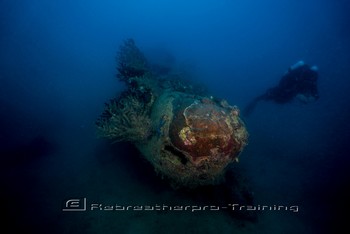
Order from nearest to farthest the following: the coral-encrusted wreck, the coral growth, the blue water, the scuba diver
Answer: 1. the coral-encrusted wreck
2. the coral growth
3. the blue water
4. the scuba diver

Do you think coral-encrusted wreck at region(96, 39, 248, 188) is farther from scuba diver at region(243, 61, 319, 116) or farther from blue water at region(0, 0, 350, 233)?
scuba diver at region(243, 61, 319, 116)

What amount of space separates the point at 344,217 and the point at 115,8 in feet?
267

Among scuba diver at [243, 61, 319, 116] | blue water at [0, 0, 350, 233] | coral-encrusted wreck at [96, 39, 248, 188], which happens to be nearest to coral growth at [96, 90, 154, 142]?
coral-encrusted wreck at [96, 39, 248, 188]

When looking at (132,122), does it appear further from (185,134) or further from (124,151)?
(124,151)

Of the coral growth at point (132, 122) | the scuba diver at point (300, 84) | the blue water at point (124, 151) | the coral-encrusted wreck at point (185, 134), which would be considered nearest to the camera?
the coral-encrusted wreck at point (185, 134)

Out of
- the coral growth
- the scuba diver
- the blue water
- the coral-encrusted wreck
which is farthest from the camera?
the scuba diver

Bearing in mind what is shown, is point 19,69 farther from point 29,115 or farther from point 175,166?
point 175,166

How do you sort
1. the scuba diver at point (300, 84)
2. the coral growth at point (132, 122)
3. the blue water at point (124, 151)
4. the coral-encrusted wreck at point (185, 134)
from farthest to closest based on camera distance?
the scuba diver at point (300, 84) < the blue water at point (124, 151) < the coral growth at point (132, 122) < the coral-encrusted wreck at point (185, 134)

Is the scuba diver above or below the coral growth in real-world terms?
above

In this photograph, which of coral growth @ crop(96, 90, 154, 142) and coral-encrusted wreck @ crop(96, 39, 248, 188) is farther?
coral growth @ crop(96, 90, 154, 142)

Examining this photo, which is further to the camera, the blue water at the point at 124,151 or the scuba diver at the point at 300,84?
the scuba diver at the point at 300,84

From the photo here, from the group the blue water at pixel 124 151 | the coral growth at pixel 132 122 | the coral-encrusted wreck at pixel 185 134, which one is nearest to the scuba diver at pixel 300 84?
the blue water at pixel 124 151

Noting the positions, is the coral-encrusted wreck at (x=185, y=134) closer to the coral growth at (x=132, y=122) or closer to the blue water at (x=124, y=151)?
the coral growth at (x=132, y=122)

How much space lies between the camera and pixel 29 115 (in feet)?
44.7
